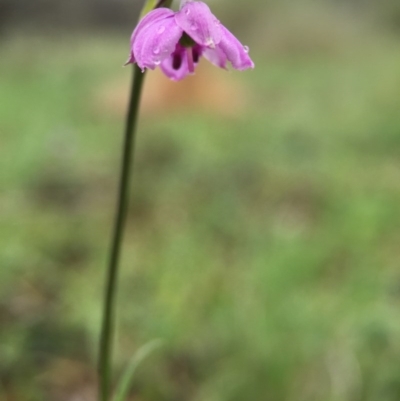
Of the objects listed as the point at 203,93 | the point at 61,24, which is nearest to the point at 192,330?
the point at 203,93

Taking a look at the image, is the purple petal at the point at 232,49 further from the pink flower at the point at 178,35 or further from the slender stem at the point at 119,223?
the slender stem at the point at 119,223

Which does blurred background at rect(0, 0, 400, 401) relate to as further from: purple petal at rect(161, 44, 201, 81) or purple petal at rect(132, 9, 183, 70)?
purple petal at rect(132, 9, 183, 70)

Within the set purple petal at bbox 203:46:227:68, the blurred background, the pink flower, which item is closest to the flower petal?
the pink flower

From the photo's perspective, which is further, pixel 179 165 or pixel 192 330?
pixel 179 165

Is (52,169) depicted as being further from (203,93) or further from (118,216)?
(203,93)

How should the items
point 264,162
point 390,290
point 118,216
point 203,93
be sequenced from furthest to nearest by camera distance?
point 203,93
point 264,162
point 390,290
point 118,216

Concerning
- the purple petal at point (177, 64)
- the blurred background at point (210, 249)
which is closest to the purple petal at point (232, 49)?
the purple petal at point (177, 64)

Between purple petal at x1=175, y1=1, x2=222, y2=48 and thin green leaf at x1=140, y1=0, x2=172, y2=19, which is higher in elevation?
thin green leaf at x1=140, y1=0, x2=172, y2=19
